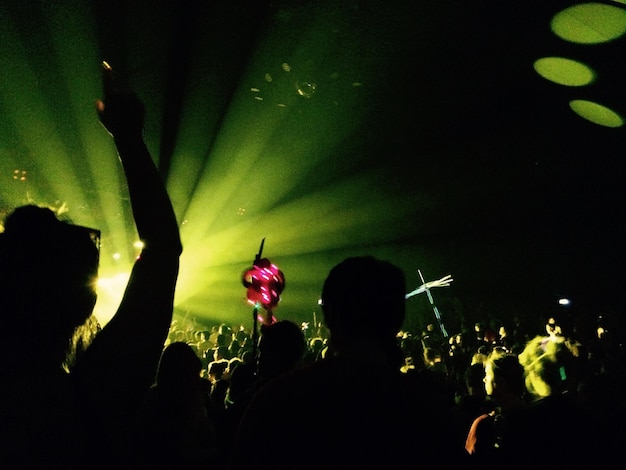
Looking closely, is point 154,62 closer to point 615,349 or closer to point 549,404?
point 549,404

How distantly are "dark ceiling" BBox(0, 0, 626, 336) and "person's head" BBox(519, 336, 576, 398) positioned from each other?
3.62m

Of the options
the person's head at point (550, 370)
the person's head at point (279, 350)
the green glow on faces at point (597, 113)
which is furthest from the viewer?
the green glow on faces at point (597, 113)

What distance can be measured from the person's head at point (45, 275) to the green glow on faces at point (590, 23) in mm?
6165

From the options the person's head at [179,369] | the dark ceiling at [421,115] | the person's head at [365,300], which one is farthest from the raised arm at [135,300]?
the dark ceiling at [421,115]

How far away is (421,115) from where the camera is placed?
29.6ft

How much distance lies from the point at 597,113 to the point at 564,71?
4.61 feet

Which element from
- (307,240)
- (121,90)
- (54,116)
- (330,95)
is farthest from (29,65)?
(307,240)

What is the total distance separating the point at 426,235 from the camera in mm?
17531

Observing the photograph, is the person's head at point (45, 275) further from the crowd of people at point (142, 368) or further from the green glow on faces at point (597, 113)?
the green glow on faces at point (597, 113)

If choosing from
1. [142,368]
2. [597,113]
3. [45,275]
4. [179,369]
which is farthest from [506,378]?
[597,113]

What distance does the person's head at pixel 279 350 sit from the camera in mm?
2982

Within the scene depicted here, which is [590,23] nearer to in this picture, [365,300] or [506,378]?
[506,378]

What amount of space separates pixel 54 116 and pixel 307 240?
1111 cm

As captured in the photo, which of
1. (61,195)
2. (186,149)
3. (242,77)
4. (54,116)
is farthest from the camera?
(61,195)
